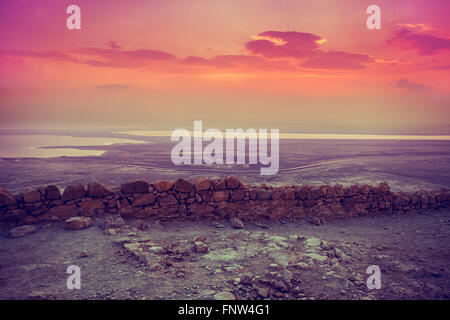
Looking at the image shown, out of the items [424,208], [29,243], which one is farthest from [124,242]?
[424,208]

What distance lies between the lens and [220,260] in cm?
536

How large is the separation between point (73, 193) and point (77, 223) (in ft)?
2.98

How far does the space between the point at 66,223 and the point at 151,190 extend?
6.95 feet

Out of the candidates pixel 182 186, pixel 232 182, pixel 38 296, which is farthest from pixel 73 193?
pixel 232 182

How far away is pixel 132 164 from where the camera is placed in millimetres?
22875

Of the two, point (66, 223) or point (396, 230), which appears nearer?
point (66, 223)

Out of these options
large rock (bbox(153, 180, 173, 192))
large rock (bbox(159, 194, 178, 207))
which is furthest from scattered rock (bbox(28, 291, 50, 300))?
large rock (bbox(153, 180, 173, 192))

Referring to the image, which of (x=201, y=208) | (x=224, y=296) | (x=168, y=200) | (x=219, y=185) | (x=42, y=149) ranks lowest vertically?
(x=224, y=296)

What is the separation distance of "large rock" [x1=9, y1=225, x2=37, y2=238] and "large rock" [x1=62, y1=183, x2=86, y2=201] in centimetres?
95

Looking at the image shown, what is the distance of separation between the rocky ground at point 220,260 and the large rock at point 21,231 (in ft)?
0.12

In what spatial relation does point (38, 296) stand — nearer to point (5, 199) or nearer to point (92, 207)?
point (92, 207)
